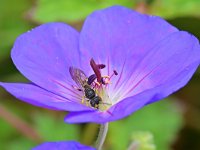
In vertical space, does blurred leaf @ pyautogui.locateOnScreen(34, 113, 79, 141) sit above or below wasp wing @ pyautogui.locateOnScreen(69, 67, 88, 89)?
below

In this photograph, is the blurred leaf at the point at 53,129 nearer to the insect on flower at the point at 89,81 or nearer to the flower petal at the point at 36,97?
the insect on flower at the point at 89,81

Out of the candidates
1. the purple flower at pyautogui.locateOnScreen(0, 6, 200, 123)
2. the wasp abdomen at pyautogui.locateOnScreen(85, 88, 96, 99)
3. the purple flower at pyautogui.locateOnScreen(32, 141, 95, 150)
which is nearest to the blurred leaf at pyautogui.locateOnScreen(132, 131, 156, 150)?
the purple flower at pyautogui.locateOnScreen(0, 6, 200, 123)

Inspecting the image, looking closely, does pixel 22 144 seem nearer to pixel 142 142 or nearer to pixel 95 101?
pixel 142 142

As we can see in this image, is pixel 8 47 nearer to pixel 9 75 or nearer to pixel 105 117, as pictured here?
pixel 9 75

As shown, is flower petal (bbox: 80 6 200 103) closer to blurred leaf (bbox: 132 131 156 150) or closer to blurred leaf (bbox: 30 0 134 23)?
blurred leaf (bbox: 132 131 156 150)

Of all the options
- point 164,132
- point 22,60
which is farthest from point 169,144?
point 22,60
